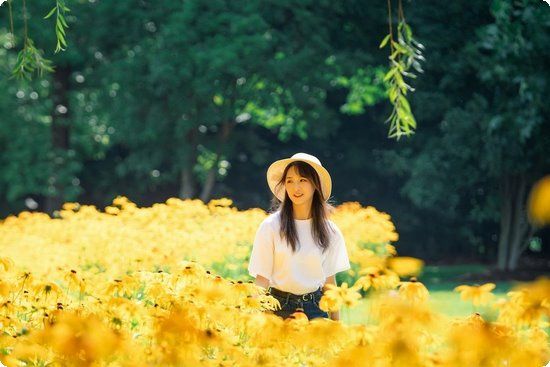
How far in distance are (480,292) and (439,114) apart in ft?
35.5

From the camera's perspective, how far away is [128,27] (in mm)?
15539

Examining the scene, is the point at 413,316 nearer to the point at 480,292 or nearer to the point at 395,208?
the point at 480,292

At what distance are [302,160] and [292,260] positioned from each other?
17.9 inches

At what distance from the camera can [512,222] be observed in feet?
43.3

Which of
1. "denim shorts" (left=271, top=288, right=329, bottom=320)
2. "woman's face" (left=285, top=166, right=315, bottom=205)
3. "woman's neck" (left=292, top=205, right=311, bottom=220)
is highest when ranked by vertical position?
"woman's face" (left=285, top=166, right=315, bottom=205)

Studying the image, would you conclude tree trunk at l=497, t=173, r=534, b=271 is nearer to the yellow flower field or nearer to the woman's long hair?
the woman's long hair

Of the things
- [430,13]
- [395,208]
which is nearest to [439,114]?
[430,13]

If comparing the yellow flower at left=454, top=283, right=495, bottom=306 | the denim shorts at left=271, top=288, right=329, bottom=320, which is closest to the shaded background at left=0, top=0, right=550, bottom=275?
the denim shorts at left=271, top=288, right=329, bottom=320

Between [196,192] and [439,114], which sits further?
[196,192]

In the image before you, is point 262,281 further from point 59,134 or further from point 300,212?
point 59,134

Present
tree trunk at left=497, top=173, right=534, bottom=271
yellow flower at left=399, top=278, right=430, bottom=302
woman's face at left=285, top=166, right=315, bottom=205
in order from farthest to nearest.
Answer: tree trunk at left=497, top=173, right=534, bottom=271 → woman's face at left=285, top=166, right=315, bottom=205 → yellow flower at left=399, top=278, right=430, bottom=302

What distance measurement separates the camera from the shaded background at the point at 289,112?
12352mm

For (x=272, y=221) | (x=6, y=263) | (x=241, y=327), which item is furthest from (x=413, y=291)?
(x=6, y=263)

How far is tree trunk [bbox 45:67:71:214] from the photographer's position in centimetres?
1563
